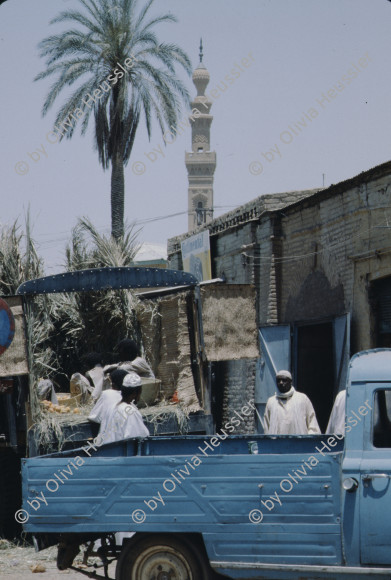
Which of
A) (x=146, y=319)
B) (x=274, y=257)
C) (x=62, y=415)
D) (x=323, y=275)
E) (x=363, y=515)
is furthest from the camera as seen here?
(x=274, y=257)

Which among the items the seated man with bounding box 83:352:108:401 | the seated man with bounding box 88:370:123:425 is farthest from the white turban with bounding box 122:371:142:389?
the seated man with bounding box 83:352:108:401

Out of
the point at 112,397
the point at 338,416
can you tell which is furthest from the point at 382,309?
the point at 112,397

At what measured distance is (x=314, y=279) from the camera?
15.7 meters

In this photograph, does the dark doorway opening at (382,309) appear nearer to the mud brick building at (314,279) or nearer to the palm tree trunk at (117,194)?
the mud brick building at (314,279)

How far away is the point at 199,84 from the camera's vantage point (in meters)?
106

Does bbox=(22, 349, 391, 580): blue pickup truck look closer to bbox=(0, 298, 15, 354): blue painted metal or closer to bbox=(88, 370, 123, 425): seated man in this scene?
bbox=(88, 370, 123, 425): seated man

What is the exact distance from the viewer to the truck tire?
223 inches

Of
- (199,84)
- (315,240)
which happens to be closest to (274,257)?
(315,240)

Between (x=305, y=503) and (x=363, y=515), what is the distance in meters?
0.36

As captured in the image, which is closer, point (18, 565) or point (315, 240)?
point (18, 565)

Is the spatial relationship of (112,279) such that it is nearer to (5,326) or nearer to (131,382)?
(5,326)

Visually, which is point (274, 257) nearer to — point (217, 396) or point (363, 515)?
point (217, 396)

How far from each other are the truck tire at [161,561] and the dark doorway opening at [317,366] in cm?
1009

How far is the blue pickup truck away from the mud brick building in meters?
4.56
